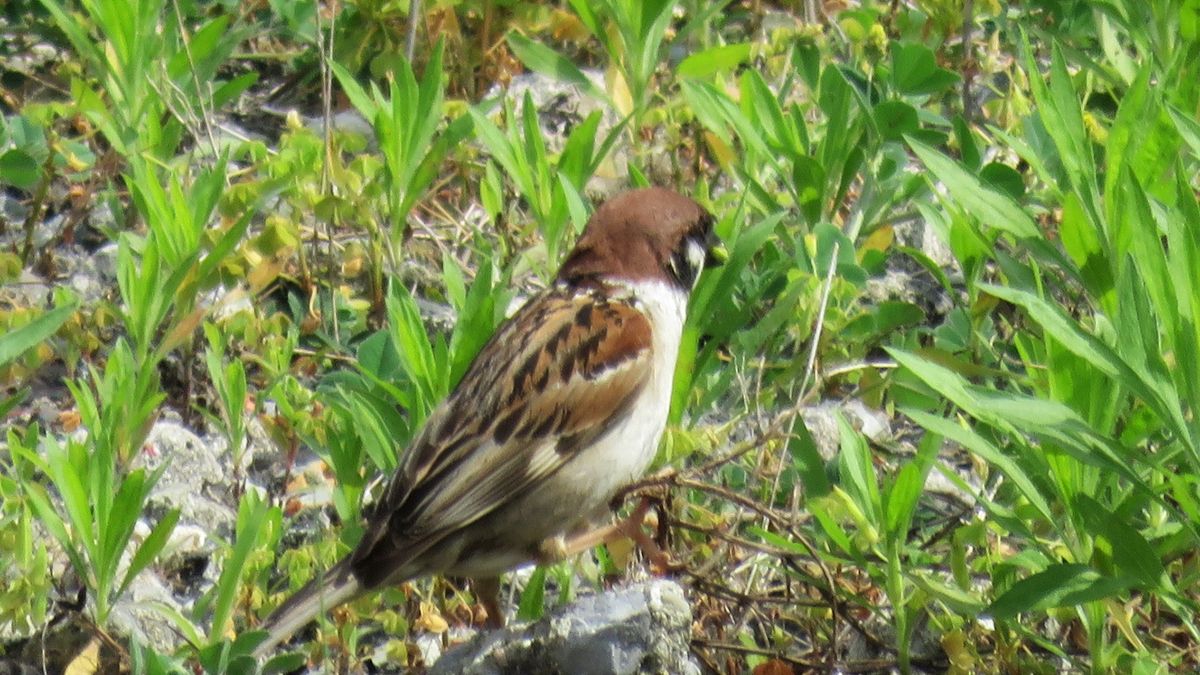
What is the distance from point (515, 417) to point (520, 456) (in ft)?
0.33

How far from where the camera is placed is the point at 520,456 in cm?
393

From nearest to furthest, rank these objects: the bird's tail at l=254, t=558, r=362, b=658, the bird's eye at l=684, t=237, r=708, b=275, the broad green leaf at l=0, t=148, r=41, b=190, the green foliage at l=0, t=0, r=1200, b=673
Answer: the green foliage at l=0, t=0, r=1200, b=673 < the bird's tail at l=254, t=558, r=362, b=658 < the bird's eye at l=684, t=237, r=708, b=275 < the broad green leaf at l=0, t=148, r=41, b=190

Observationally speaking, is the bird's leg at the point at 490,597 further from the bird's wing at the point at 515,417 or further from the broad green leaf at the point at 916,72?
the broad green leaf at the point at 916,72

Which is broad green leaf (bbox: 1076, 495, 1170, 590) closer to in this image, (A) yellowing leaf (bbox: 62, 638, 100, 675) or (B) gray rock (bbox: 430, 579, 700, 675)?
(B) gray rock (bbox: 430, 579, 700, 675)

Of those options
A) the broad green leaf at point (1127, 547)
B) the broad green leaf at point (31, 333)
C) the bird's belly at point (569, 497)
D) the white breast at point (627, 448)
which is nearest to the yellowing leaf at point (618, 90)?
the white breast at point (627, 448)

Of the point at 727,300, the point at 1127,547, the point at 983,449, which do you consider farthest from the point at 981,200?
Result: the point at 727,300

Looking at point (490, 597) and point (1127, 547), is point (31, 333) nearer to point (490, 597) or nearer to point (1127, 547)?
point (490, 597)

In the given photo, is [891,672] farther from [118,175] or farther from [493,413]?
[118,175]

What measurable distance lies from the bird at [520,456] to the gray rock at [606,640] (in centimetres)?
35

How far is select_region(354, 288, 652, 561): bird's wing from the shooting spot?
12.5ft

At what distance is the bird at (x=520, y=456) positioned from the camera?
3.75 m

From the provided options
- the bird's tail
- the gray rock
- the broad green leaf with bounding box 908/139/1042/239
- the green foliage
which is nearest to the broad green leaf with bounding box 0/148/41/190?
the green foliage

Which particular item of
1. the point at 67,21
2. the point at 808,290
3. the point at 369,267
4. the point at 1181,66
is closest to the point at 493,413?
the point at 808,290

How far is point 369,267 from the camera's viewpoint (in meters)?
5.04
